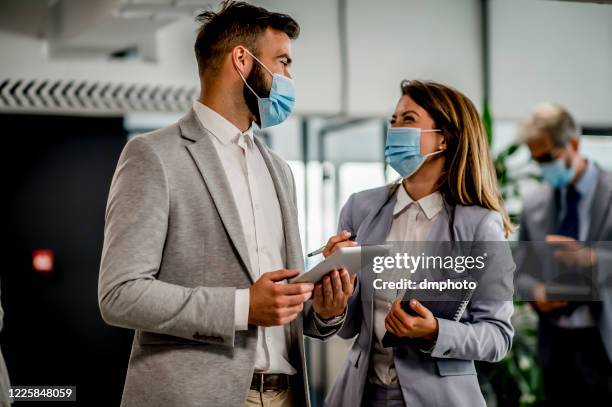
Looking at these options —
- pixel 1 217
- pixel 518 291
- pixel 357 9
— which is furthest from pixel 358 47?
pixel 1 217

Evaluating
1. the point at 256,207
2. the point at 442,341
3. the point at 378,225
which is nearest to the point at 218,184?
the point at 256,207

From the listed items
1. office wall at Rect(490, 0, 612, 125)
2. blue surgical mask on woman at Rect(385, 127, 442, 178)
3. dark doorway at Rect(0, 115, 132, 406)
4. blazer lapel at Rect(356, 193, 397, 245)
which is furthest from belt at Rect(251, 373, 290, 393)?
office wall at Rect(490, 0, 612, 125)

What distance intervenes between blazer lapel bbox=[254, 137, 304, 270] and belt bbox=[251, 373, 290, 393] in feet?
0.79

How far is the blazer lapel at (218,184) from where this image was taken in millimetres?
1479

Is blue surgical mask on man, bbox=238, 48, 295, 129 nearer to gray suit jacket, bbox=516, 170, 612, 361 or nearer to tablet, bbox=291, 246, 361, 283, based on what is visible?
tablet, bbox=291, 246, 361, 283

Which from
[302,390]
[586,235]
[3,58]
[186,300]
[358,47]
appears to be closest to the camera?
[186,300]

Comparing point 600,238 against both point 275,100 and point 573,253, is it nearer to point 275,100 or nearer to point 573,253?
point 573,253

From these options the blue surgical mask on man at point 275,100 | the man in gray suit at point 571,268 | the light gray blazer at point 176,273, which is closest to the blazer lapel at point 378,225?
the blue surgical mask on man at point 275,100

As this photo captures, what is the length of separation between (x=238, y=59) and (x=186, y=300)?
576mm

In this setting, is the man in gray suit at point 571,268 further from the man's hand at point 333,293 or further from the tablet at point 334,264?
the tablet at point 334,264

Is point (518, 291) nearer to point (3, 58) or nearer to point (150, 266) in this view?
point (150, 266)

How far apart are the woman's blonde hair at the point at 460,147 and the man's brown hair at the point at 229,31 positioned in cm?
50

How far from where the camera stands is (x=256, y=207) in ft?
5.27

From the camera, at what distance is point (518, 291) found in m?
2.82
